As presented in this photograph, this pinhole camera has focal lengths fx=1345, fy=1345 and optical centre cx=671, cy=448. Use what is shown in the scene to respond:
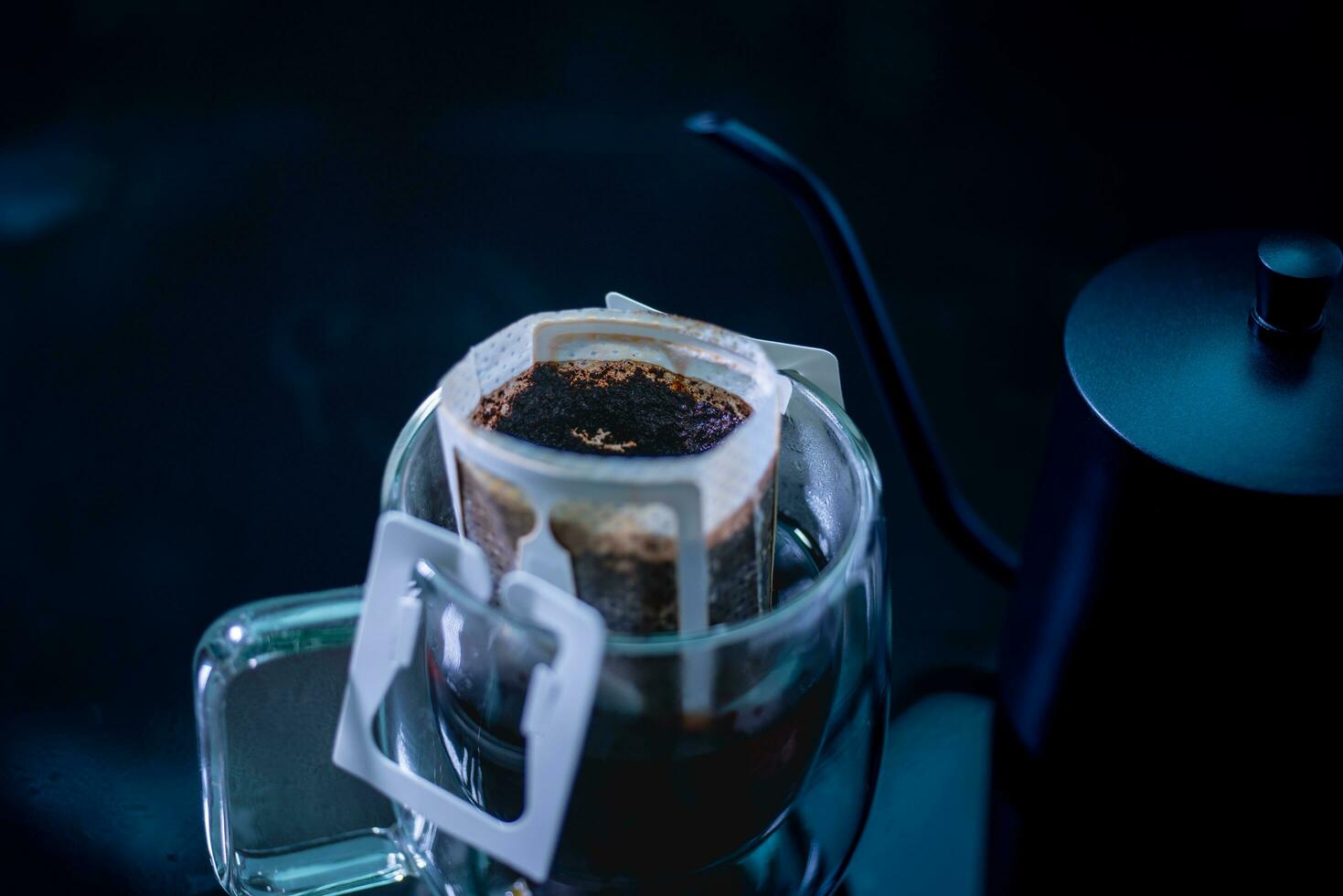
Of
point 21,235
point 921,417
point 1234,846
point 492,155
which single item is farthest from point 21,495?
point 1234,846

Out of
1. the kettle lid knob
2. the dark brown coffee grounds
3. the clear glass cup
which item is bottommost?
the clear glass cup

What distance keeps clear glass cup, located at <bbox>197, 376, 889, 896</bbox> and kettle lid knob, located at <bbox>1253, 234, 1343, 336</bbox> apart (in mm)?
133

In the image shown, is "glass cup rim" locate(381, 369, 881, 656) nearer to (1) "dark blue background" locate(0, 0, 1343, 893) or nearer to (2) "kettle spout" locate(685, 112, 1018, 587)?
(2) "kettle spout" locate(685, 112, 1018, 587)

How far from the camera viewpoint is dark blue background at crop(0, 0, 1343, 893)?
2.13 feet

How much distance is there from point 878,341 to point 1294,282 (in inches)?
5.3

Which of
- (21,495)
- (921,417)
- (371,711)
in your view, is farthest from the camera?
(21,495)

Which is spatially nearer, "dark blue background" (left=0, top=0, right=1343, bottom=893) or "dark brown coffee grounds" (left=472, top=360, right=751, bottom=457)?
"dark brown coffee grounds" (left=472, top=360, right=751, bottom=457)

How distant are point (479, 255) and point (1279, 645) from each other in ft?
1.40

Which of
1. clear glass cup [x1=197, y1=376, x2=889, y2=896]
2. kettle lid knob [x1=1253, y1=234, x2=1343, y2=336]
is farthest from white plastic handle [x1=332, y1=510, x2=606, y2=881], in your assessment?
kettle lid knob [x1=1253, y1=234, x2=1343, y2=336]

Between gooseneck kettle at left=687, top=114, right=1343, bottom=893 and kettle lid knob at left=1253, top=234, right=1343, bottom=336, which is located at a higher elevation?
kettle lid knob at left=1253, top=234, right=1343, bottom=336

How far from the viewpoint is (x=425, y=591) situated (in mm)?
374

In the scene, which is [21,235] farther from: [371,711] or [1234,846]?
[1234,846]

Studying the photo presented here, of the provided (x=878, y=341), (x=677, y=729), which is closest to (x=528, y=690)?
(x=677, y=729)

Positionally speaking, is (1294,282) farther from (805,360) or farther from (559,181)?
(559,181)
